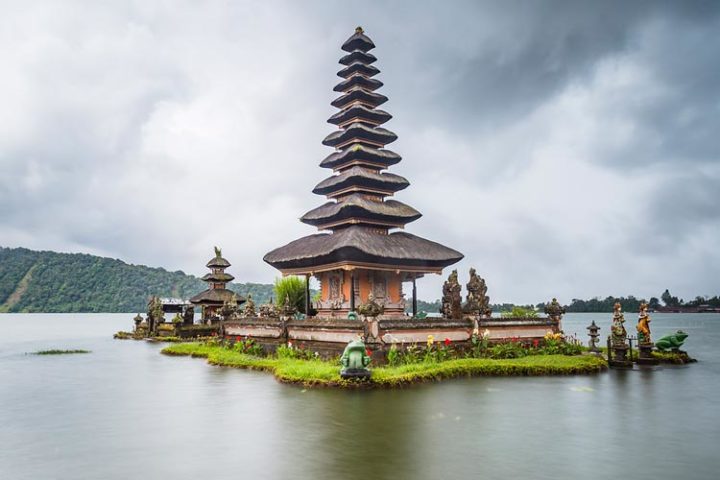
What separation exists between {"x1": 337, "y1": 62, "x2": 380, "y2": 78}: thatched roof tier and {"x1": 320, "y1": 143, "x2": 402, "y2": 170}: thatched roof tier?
18.5 feet

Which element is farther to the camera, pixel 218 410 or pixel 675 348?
pixel 675 348

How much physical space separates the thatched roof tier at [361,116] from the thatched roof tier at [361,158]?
207 cm

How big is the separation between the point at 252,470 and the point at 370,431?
10.4 ft

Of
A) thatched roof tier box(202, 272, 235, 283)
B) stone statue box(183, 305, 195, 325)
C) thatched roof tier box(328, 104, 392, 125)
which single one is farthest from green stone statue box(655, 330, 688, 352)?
stone statue box(183, 305, 195, 325)

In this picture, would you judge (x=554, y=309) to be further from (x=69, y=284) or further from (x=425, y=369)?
(x=69, y=284)

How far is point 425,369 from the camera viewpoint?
18609mm

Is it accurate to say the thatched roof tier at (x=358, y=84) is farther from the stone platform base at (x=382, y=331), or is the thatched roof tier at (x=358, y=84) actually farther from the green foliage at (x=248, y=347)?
the green foliage at (x=248, y=347)

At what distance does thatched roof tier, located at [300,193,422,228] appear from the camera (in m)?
29.1

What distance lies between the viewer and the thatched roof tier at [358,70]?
3413cm

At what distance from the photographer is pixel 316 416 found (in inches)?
501

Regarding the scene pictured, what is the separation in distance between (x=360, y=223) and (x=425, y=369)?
1298cm

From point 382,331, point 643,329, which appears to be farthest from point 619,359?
point 382,331

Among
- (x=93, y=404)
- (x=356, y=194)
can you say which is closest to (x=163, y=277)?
(x=356, y=194)

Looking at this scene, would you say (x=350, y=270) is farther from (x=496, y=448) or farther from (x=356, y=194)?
(x=496, y=448)
